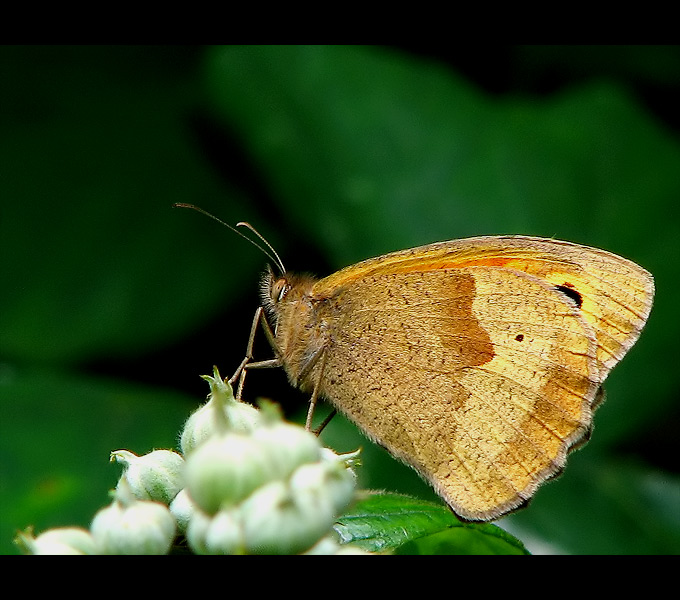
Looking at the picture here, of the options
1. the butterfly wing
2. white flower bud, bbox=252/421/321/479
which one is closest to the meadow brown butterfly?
the butterfly wing

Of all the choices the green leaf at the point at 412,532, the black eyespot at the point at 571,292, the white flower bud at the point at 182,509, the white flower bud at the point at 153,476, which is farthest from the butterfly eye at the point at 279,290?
the white flower bud at the point at 182,509

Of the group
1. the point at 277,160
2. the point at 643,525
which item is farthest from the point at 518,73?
the point at 643,525

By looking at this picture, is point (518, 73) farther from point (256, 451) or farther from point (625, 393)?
point (256, 451)

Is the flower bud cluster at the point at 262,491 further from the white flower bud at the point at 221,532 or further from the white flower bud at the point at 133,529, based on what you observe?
the white flower bud at the point at 133,529

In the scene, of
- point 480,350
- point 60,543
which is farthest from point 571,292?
point 60,543

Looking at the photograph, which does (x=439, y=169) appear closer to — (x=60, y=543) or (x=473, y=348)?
(x=473, y=348)

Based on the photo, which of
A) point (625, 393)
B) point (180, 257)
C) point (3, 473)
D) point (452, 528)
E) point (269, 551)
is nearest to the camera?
point (269, 551)

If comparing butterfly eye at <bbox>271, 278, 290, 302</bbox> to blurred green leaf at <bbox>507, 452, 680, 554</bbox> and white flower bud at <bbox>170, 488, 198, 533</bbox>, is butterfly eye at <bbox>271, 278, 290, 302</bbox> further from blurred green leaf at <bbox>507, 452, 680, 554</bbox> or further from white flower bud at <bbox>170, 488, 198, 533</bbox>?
blurred green leaf at <bbox>507, 452, 680, 554</bbox>
